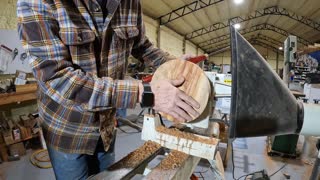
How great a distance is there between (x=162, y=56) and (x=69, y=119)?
1.65ft

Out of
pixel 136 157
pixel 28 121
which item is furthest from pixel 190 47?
pixel 136 157

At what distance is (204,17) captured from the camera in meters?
8.32

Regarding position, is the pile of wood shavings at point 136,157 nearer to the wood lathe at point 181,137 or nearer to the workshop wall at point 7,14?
the wood lathe at point 181,137

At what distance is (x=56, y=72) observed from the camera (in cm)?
68

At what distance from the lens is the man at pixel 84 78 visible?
693 mm

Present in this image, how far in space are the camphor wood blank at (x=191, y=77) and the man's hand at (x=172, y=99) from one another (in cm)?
3

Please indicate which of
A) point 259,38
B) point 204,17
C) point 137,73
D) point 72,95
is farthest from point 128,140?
point 259,38

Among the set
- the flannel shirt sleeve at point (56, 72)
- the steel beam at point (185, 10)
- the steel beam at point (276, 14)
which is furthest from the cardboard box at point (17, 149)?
the steel beam at point (276, 14)

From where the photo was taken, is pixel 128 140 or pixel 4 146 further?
pixel 128 140

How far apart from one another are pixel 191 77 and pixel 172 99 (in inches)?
5.0

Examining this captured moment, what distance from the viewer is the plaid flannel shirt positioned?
694 mm

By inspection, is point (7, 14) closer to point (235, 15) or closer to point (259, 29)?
point (235, 15)

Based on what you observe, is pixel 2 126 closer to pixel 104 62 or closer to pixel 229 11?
pixel 104 62

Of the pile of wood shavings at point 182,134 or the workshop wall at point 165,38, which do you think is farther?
the workshop wall at point 165,38
